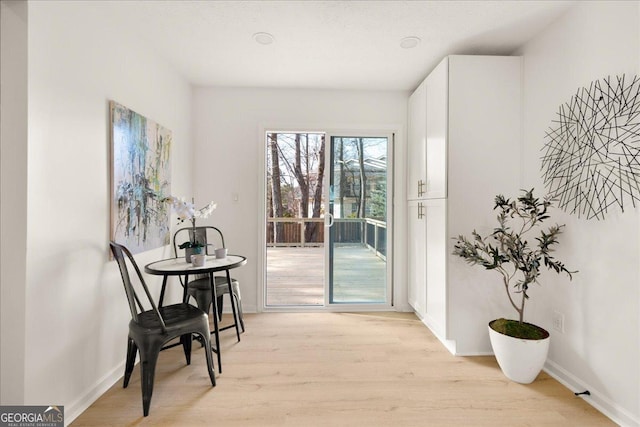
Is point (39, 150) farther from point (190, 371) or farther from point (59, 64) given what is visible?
point (190, 371)

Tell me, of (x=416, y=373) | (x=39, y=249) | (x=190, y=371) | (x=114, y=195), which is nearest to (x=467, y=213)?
(x=416, y=373)

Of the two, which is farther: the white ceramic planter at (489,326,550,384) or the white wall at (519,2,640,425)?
the white ceramic planter at (489,326,550,384)

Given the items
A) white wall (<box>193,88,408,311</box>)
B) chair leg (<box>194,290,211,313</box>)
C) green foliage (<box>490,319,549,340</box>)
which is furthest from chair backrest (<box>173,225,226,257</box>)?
green foliage (<box>490,319,549,340</box>)

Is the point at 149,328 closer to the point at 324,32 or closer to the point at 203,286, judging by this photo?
the point at 203,286

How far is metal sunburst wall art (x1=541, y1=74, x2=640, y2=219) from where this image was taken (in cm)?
164

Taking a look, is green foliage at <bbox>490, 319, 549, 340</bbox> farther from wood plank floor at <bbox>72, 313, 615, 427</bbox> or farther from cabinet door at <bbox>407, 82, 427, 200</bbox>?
cabinet door at <bbox>407, 82, 427, 200</bbox>

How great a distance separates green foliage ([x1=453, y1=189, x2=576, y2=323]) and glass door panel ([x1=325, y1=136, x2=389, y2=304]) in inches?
47.6

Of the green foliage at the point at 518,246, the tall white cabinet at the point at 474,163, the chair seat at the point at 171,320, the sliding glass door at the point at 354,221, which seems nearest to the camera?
the chair seat at the point at 171,320

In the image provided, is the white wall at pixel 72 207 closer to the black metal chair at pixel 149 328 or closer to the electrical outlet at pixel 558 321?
the black metal chair at pixel 149 328

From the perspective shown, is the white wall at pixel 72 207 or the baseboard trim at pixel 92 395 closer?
the white wall at pixel 72 207

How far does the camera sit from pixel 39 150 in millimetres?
1466

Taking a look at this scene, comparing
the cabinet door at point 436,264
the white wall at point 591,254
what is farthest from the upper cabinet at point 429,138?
the white wall at point 591,254

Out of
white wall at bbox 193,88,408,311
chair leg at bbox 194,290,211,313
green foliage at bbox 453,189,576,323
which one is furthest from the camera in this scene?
white wall at bbox 193,88,408,311

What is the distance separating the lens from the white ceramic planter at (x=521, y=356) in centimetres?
197
